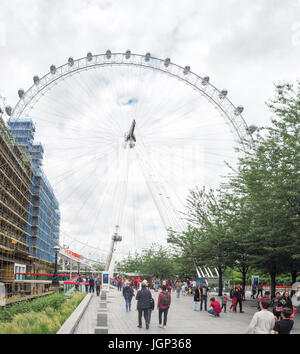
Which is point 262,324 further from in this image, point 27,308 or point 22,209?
point 22,209

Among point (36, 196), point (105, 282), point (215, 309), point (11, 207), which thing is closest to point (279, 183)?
point (215, 309)

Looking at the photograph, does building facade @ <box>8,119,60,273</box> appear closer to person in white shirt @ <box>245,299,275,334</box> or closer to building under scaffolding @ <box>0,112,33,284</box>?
building under scaffolding @ <box>0,112,33,284</box>

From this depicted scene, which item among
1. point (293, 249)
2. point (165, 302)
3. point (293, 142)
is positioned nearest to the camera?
point (165, 302)

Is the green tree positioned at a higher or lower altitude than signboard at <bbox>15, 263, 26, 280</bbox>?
higher

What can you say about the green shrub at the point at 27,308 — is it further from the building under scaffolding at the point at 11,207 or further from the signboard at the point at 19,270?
the signboard at the point at 19,270

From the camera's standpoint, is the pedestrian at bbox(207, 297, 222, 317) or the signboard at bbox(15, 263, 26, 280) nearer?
the pedestrian at bbox(207, 297, 222, 317)

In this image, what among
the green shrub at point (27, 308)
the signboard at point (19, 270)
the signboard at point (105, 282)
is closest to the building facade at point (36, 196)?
the signboard at point (19, 270)

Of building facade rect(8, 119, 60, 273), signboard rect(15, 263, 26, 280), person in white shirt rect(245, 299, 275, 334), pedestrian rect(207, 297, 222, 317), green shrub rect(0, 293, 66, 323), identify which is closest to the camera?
person in white shirt rect(245, 299, 275, 334)

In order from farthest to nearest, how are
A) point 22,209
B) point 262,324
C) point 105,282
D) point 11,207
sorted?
1. point 22,209
2. point 11,207
3. point 105,282
4. point 262,324

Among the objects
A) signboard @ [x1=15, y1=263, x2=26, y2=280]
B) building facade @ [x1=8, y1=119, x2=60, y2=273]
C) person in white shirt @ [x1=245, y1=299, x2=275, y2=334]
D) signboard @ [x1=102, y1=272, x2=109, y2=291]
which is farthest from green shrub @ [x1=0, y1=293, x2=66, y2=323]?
building facade @ [x1=8, y1=119, x2=60, y2=273]
